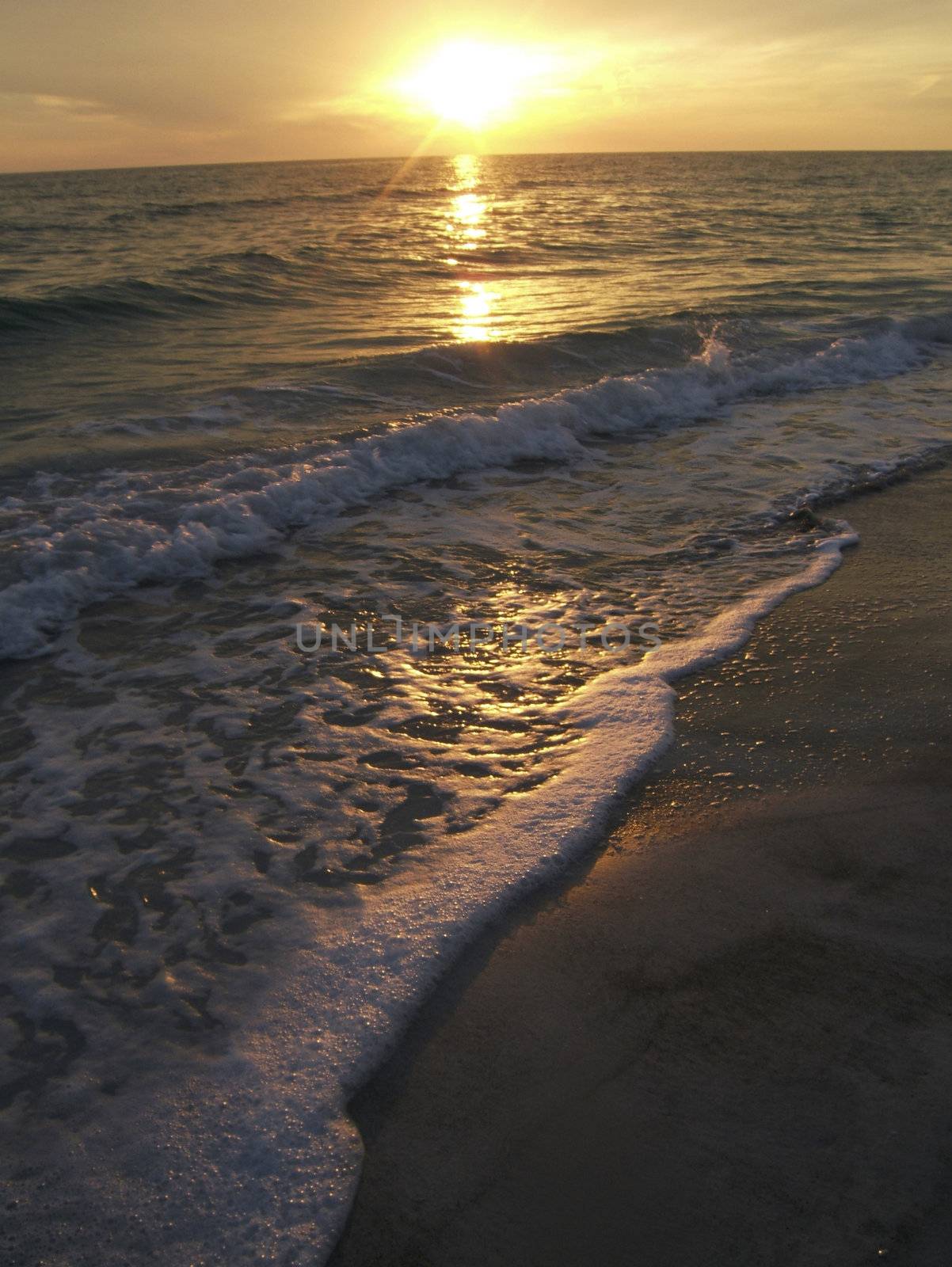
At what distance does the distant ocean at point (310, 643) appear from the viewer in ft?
7.30

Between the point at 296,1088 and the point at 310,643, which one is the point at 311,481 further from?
the point at 296,1088

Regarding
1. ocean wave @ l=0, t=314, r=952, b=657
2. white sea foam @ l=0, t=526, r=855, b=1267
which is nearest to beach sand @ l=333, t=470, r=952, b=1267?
white sea foam @ l=0, t=526, r=855, b=1267

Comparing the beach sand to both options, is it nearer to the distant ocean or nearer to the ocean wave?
the distant ocean

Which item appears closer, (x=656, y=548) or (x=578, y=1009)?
(x=578, y=1009)

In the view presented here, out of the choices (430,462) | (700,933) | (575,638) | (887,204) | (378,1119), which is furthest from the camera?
(887,204)

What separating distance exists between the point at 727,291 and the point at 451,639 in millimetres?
12457

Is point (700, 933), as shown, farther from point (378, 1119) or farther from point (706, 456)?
point (706, 456)

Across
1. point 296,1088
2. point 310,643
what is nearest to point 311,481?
point 310,643

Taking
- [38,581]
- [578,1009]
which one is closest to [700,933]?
[578,1009]

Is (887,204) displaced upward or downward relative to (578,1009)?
upward

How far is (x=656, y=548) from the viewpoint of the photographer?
18.7ft

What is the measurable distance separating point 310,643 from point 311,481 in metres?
2.40

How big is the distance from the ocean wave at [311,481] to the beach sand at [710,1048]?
10.9ft

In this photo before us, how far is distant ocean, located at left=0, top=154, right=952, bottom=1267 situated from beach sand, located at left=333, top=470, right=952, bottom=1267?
0.59 feet
